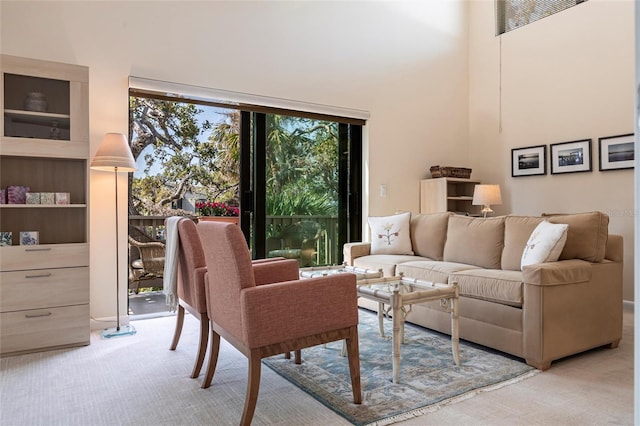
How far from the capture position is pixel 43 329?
9.67ft

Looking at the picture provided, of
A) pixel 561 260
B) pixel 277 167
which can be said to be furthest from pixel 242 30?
pixel 561 260

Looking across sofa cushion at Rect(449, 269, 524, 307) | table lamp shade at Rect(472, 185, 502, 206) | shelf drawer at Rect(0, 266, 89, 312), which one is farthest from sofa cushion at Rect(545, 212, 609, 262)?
shelf drawer at Rect(0, 266, 89, 312)

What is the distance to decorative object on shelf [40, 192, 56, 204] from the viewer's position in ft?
10.2

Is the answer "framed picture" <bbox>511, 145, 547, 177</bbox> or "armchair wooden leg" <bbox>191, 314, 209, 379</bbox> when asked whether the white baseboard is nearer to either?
"armchair wooden leg" <bbox>191, 314, 209, 379</bbox>

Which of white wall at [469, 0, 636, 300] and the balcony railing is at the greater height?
white wall at [469, 0, 636, 300]

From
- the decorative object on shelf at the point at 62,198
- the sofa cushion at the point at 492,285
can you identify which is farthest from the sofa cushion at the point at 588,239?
the decorative object on shelf at the point at 62,198

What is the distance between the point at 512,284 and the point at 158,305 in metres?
3.20

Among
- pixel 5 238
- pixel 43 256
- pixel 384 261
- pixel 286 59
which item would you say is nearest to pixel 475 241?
pixel 384 261

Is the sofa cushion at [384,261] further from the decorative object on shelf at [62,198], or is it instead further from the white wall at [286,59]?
the decorative object on shelf at [62,198]

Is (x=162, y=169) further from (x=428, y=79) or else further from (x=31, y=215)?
(x=428, y=79)

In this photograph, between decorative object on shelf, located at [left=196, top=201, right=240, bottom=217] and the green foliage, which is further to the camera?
decorative object on shelf, located at [left=196, top=201, right=240, bottom=217]

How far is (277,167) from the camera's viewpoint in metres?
4.57

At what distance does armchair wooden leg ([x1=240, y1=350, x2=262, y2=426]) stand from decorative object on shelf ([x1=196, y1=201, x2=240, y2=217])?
9.77ft

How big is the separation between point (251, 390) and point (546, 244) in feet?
6.93
